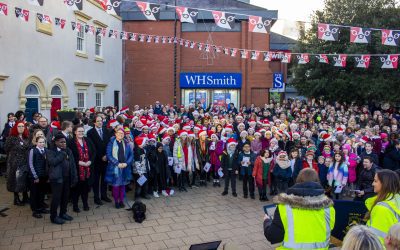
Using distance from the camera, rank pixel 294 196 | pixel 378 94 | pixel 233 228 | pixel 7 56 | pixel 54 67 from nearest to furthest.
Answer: pixel 294 196 → pixel 233 228 → pixel 7 56 → pixel 54 67 → pixel 378 94

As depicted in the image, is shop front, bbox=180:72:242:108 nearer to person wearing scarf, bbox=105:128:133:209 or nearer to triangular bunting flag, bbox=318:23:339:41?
triangular bunting flag, bbox=318:23:339:41

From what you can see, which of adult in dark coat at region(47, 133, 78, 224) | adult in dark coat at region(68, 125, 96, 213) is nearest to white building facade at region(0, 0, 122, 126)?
adult in dark coat at region(68, 125, 96, 213)

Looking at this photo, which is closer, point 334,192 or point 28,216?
point 28,216

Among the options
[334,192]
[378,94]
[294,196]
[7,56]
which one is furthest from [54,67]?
[378,94]

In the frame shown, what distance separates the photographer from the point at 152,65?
24.4 meters

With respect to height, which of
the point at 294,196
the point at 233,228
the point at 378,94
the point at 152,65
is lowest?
the point at 233,228

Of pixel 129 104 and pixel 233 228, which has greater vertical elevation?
pixel 129 104

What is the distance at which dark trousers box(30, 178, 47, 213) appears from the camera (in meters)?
7.41

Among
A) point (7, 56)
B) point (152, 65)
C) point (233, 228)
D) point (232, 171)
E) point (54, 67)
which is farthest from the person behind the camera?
point (152, 65)

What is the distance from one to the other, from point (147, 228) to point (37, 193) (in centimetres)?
263

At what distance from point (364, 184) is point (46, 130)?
308 inches

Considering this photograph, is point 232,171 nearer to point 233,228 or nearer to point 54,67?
point 233,228

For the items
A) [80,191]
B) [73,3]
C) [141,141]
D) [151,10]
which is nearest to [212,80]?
[151,10]

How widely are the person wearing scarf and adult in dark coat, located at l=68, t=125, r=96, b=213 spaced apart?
41 centimetres
